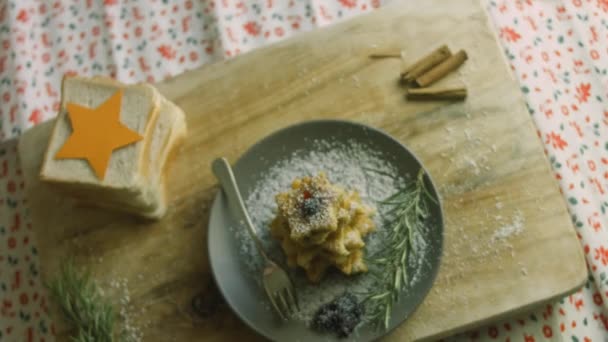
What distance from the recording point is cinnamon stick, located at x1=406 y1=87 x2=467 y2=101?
67.0 inches

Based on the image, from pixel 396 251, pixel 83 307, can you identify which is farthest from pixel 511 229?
pixel 83 307

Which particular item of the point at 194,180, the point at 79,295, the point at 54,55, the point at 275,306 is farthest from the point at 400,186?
Answer: the point at 54,55

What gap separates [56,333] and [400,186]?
3.11ft

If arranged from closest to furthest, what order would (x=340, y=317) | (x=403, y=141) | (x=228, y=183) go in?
1. (x=340, y=317)
2. (x=228, y=183)
3. (x=403, y=141)

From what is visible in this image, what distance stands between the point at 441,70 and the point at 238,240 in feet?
2.31

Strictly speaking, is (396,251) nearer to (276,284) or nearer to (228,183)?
(276,284)

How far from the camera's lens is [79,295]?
1.58m

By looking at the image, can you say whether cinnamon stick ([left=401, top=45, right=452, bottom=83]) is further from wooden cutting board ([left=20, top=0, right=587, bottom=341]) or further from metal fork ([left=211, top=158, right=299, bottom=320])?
metal fork ([left=211, top=158, right=299, bottom=320])

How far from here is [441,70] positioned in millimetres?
1725

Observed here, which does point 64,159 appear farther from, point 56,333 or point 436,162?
point 436,162

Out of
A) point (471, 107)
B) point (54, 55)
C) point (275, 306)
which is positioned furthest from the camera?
point (54, 55)

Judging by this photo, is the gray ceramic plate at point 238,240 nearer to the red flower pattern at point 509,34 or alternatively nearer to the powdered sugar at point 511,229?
the powdered sugar at point 511,229

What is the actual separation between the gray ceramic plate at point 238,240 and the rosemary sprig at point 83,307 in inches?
12.0

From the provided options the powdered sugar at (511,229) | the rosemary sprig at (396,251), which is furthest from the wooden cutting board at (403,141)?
the rosemary sprig at (396,251)
